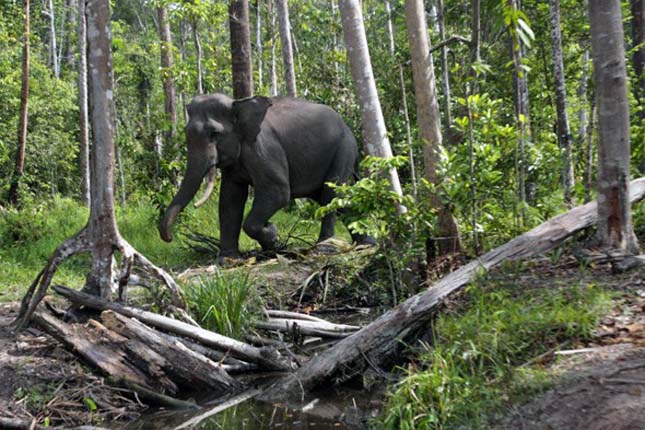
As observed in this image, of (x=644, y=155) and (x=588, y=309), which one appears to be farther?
(x=644, y=155)

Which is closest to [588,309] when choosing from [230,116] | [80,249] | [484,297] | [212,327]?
[484,297]

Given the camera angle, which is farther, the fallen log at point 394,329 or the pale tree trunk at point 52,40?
the pale tree trunk at point 52,40

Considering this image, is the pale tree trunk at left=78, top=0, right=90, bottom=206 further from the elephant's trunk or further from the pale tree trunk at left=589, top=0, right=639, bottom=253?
the pale tree trunk at left=589, top=0, right=639, bottom=253

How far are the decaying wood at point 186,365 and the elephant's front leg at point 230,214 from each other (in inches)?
162

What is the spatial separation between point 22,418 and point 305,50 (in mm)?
22335

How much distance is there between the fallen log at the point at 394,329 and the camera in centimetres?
561

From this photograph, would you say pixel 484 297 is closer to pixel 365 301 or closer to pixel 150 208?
pixel 365 301

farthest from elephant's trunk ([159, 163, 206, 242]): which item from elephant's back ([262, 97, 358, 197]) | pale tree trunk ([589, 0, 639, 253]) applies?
pale tree trunk ([589, 0, 639, 253])

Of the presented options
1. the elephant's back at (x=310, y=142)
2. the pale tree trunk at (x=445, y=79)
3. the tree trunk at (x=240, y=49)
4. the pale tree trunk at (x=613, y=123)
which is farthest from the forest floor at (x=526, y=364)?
the tree trunk at (x=240, y=49)

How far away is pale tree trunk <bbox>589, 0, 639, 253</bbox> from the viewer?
18.1 ft

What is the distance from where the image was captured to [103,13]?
682 centimetres

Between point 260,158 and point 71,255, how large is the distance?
Result: 3.88m

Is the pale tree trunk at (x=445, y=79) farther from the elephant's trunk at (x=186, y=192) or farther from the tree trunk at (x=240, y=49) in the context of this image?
the tree trunk at (x=240, y=49)

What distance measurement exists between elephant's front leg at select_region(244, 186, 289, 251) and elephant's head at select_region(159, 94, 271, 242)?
2.02 feet
